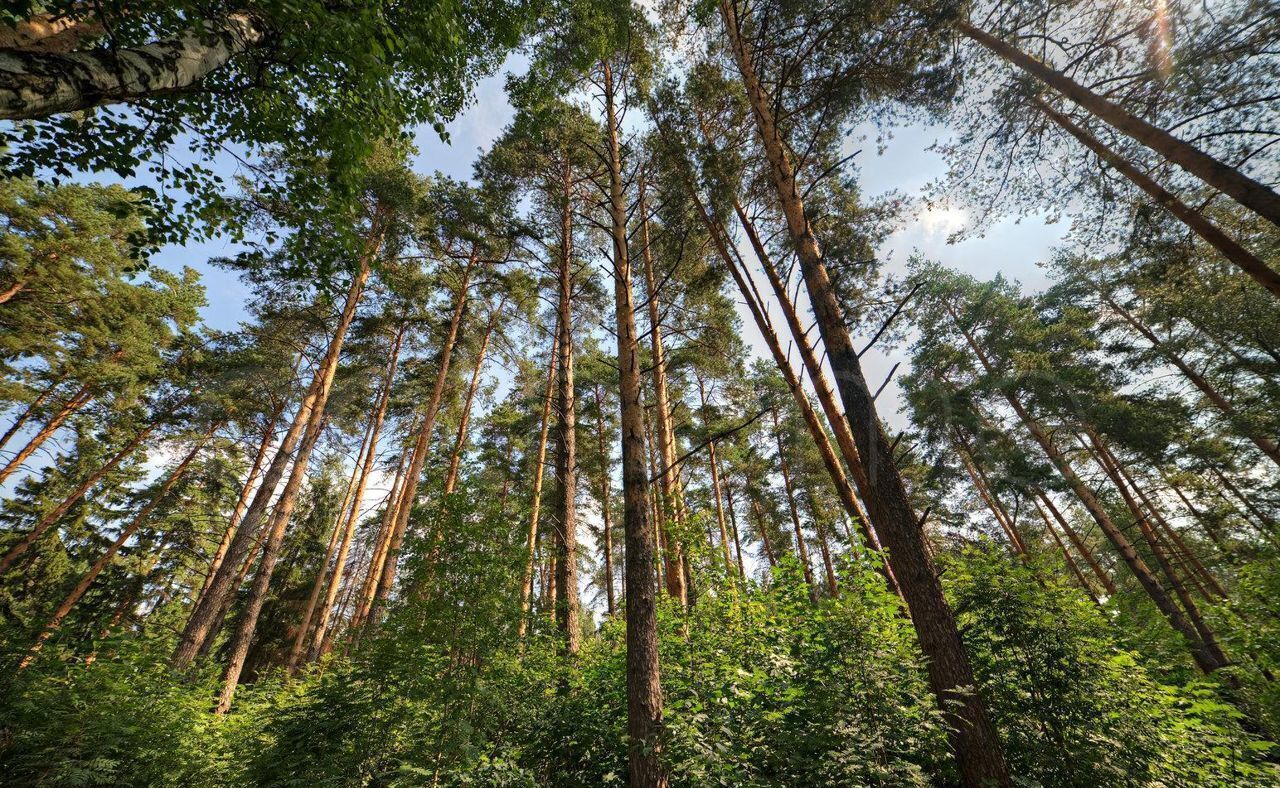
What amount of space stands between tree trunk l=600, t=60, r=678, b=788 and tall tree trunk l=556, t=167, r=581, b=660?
3.62 metres

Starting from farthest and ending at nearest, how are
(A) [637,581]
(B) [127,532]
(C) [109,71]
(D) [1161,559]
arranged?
(B) [127,532]
(D) [1161,559]
(A) [637,581]
(C) [109,71]

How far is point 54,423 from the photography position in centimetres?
1292

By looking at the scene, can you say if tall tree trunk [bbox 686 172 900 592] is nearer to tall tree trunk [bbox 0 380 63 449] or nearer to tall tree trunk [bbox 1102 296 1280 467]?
tall tree trunk [bbox 1102 296 1280 467]

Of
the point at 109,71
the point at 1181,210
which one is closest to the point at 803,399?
the point at 1181,210

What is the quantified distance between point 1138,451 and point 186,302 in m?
33.0

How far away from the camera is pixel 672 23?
337 inches

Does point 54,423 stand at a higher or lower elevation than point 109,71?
higher

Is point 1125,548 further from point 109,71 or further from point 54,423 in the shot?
point 54,423

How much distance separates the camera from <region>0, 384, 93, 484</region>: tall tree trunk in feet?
39.8

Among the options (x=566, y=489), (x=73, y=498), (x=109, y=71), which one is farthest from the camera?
(x=73, y=498)

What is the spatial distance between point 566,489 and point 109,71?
736cm

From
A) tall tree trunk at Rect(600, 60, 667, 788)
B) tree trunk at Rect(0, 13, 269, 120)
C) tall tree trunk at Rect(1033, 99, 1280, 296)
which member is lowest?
tall tree trunk at Rect(600, 60, 667, 788)

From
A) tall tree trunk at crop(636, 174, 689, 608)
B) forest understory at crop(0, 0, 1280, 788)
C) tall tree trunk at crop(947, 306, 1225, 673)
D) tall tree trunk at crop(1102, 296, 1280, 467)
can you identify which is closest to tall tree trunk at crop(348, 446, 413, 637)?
forest understory at crop(0, 0, 1280, 788)

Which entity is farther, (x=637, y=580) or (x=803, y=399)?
(x=803, y=399)
